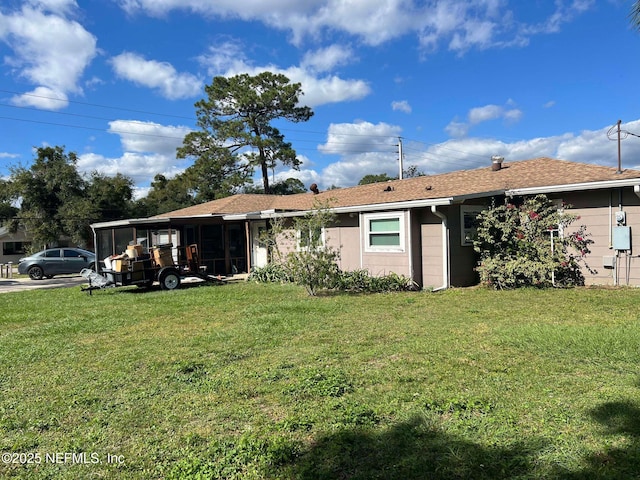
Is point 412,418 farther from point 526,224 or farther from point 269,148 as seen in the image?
point 269,148

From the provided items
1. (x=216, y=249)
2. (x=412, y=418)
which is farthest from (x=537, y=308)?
(x=216, y=249)

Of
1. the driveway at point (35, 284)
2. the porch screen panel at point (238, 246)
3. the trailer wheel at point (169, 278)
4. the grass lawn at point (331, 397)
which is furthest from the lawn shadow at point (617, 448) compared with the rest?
the driveway at point (35, 284)

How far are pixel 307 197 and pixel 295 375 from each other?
587 inches

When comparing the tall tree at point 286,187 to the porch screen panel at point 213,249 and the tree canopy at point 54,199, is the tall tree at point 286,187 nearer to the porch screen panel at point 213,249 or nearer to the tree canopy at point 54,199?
the tree canopy at point 54,199

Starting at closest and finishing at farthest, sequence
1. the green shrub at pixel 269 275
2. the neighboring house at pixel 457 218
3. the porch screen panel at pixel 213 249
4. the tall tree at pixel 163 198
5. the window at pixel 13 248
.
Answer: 1. the neighboring house at pixel 457 218
2. the green shrub at pixel 269 275
3. the porch screen panel at pixel 213 249
4. the window at pixel 13 248
5. the tall tree at pixel 163 198

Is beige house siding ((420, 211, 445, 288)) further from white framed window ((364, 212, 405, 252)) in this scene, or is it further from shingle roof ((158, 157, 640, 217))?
shingle roof ((158, 157, 640, 217))

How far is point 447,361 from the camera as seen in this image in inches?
190

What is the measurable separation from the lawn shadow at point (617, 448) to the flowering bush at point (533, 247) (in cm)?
707

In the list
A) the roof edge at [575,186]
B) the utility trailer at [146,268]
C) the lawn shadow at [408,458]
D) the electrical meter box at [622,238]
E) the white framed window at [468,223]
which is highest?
the roof edge at [575,186]

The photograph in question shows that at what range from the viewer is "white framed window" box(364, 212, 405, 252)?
37.7ft

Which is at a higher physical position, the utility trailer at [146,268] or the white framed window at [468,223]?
the white framed window at [468,223]

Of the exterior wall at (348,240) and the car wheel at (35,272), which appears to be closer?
the exterior wall at (348,240)

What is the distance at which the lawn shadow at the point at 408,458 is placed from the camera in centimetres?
272

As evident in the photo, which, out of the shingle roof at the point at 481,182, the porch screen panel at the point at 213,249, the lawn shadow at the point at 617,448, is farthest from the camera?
the porch screen panel at the point at 213,249
